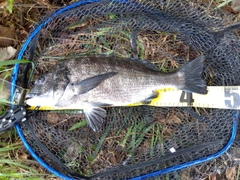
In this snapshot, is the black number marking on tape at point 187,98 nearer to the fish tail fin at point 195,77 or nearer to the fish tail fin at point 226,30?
the fish tail fin at point 195,77

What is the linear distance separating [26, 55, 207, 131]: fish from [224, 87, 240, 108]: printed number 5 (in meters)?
0.32

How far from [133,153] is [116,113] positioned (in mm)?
496

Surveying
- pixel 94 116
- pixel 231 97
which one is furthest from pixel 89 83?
pixel 231 97

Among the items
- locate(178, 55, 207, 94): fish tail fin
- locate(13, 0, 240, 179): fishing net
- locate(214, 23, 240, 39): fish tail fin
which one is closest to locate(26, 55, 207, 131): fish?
locate(178, 55, 207, 94): fish tail fin

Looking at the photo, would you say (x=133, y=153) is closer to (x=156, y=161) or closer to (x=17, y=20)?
(x=156, y=161)

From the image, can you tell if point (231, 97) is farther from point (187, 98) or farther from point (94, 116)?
point (94, 116)

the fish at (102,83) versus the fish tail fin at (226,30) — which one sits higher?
the fish tail fin at (226,30)

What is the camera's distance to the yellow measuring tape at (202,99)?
3.47 metres

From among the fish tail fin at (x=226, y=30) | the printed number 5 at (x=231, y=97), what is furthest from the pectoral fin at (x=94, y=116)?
the fish tail fin at (x=226, y=30)

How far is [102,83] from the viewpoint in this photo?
3.31 m

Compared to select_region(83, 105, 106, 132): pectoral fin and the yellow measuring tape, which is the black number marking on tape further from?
select_region(83, 105, 106, 132): pectoral fin

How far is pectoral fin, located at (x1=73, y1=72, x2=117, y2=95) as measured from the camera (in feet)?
10.5

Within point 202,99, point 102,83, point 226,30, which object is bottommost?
point 202,99

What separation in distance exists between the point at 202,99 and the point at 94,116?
1221mm
